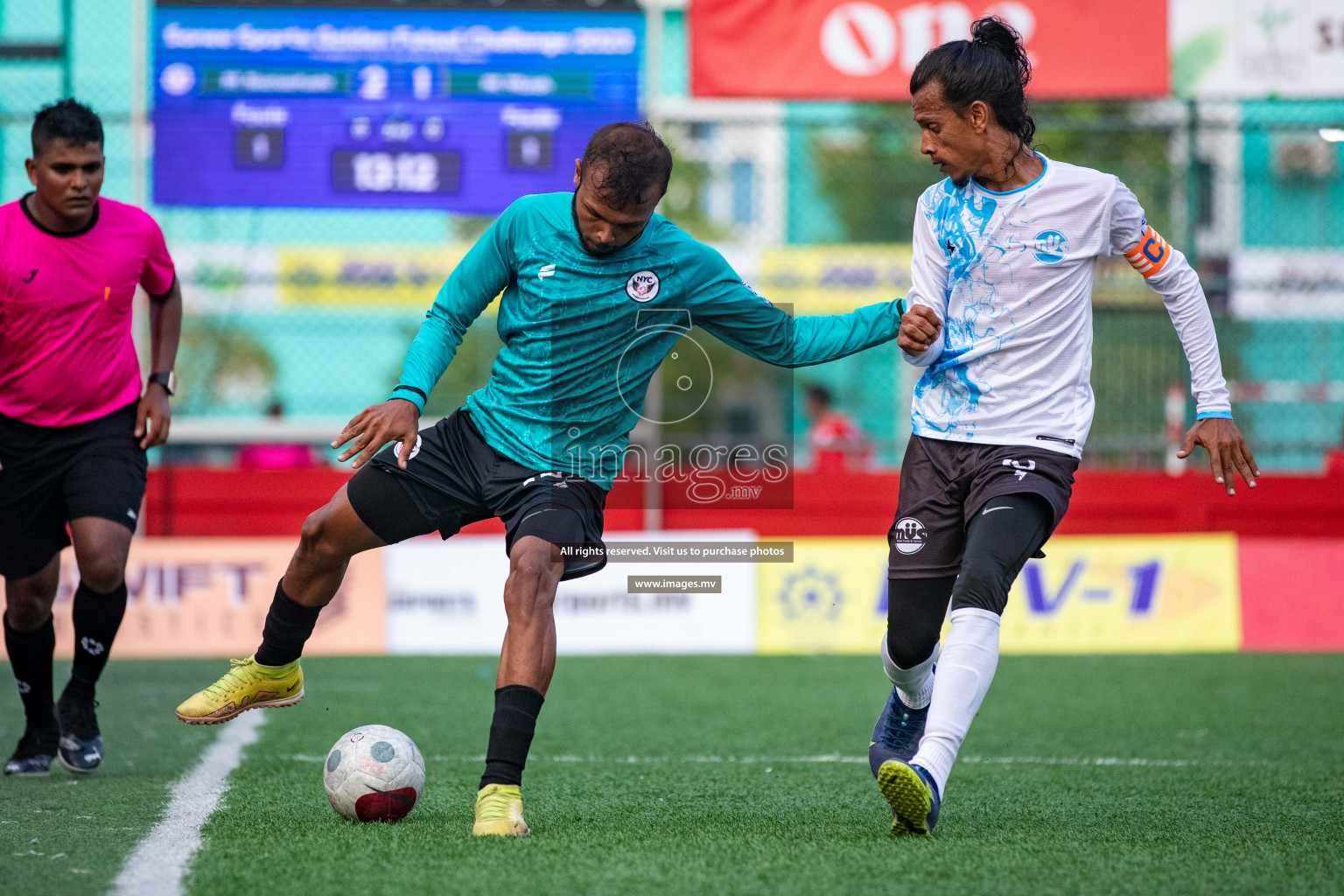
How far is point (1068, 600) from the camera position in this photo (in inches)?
411

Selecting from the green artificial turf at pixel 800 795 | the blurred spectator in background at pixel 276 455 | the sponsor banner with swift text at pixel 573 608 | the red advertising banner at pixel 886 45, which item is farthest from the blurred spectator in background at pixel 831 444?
the blurred spectator in background at pixel 276 455

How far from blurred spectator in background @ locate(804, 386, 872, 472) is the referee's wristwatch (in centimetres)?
779

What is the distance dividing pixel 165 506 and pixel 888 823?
943 cm

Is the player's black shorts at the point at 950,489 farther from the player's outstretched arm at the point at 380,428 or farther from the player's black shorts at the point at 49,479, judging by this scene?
the player's black shorts at the point at 49,479

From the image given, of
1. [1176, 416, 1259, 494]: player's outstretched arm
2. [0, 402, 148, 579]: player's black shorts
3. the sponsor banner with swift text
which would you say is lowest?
the sponsor banner with swift text

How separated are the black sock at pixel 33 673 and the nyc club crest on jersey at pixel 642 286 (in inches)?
108

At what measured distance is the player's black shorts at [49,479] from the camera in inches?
205

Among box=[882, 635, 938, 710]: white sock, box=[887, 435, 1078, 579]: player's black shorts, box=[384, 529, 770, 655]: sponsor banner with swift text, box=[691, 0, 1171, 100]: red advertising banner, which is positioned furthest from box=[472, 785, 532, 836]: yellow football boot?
box=[691, 0, 1171, 100]: red advertising banner

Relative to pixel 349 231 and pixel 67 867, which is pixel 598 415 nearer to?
pixel 67 867

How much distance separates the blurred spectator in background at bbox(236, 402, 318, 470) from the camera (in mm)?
13305

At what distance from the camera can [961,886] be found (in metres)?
3.24

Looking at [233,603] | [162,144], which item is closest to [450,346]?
[233,603]

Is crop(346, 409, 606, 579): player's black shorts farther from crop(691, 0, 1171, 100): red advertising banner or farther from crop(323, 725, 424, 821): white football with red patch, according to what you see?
crop(691, 0, 1171, 100): red advertising banner

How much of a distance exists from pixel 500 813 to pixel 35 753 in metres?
2.38
